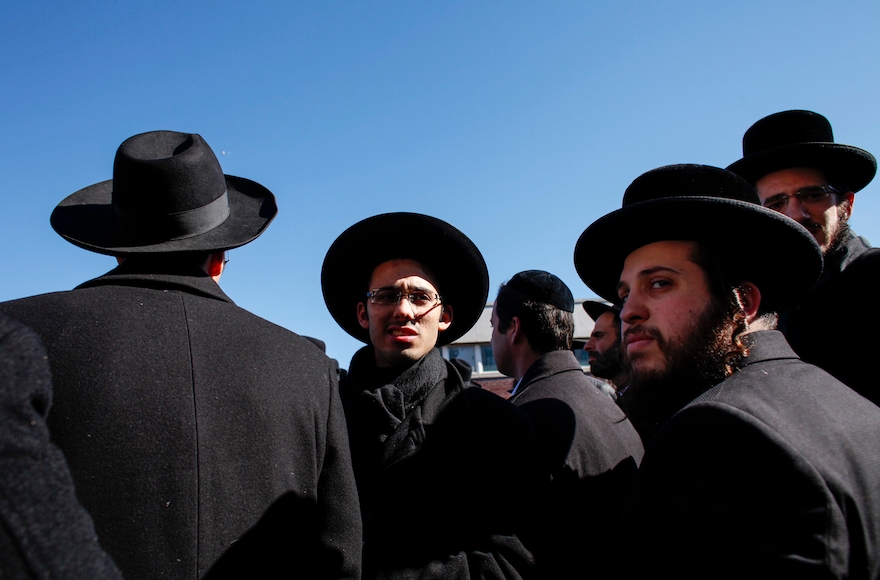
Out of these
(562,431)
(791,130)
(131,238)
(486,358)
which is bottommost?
(486,358)

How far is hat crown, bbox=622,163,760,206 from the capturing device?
232cm

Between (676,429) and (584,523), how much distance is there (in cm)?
139

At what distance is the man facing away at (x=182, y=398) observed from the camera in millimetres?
1561

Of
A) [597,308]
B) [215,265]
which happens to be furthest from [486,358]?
[215,265]

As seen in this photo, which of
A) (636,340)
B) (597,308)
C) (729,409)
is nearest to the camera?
(729,409)

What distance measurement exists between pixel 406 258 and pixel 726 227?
1623mm

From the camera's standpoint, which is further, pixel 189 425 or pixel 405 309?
pixel 405 309

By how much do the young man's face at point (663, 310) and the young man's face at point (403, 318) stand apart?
3.50 ft

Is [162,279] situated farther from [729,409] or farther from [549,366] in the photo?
[549,366]

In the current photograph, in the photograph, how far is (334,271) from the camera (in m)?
3.66

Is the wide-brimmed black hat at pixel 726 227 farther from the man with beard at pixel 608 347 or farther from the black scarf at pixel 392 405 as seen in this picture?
the man with beard at pixel 608 347

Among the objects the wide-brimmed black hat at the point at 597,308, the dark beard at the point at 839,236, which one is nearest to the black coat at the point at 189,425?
the dark beard at the point at 839,236

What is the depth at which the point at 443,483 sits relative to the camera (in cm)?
261

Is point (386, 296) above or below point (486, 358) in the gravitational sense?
above
